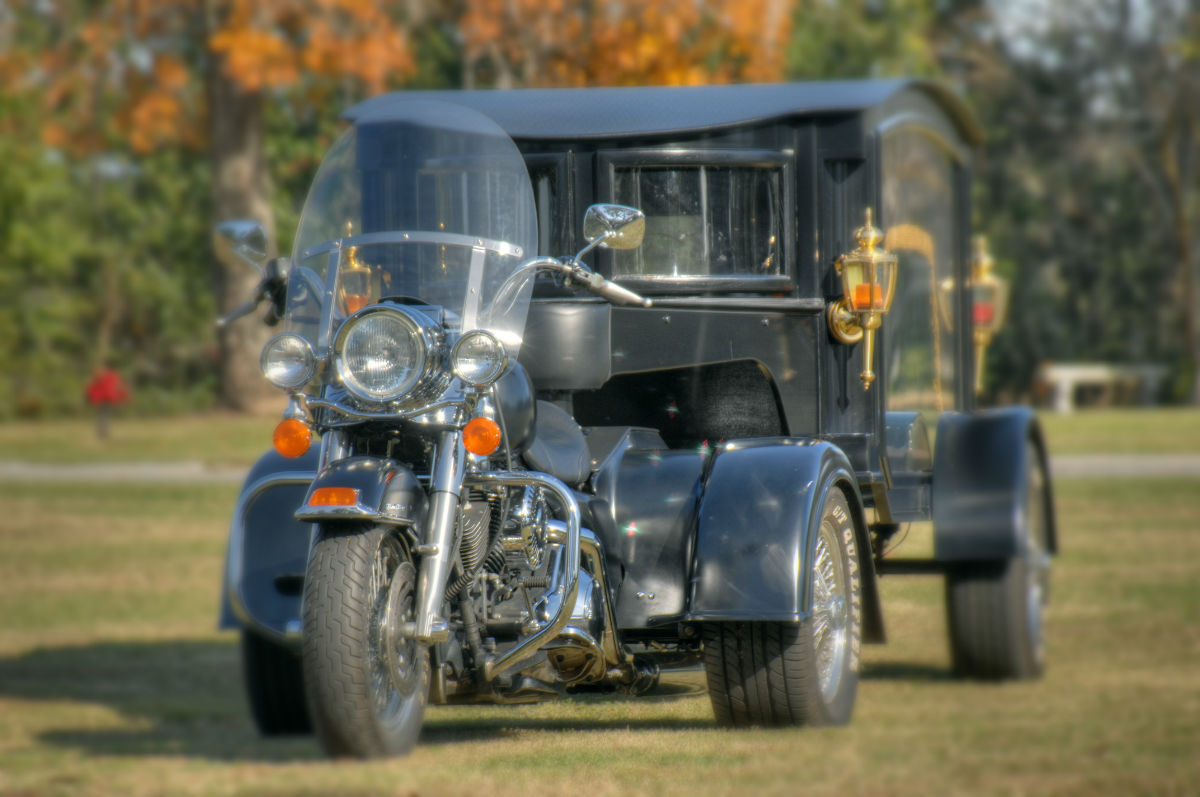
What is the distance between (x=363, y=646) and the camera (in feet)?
8.74

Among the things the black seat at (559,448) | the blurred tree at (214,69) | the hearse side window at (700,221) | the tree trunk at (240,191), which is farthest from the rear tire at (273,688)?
the tree trunk at (240,191)

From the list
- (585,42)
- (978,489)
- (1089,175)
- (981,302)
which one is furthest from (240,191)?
(1089,175)

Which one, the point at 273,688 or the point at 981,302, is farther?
the point at 981,302

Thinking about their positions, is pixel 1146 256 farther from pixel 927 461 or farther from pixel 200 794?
pixel 200 794

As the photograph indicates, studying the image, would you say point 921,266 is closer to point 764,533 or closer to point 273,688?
point 764,533

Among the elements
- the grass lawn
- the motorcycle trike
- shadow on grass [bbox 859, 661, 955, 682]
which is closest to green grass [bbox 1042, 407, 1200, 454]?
the grass lawn

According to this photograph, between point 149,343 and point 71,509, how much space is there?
57.4 feet

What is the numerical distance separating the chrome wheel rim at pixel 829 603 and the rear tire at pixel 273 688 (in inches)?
43.0

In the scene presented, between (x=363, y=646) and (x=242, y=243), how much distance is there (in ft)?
5.11

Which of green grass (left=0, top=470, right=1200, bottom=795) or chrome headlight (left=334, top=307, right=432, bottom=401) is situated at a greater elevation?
chrome headlight (left=334, top=307, right=432, bottom=401)

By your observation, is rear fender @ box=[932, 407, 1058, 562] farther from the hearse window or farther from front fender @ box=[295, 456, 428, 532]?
front fender @ box=[295, 456, 428, 532]

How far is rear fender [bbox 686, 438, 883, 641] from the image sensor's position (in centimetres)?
331

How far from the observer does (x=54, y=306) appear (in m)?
29.8

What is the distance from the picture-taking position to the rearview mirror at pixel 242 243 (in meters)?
3.88
